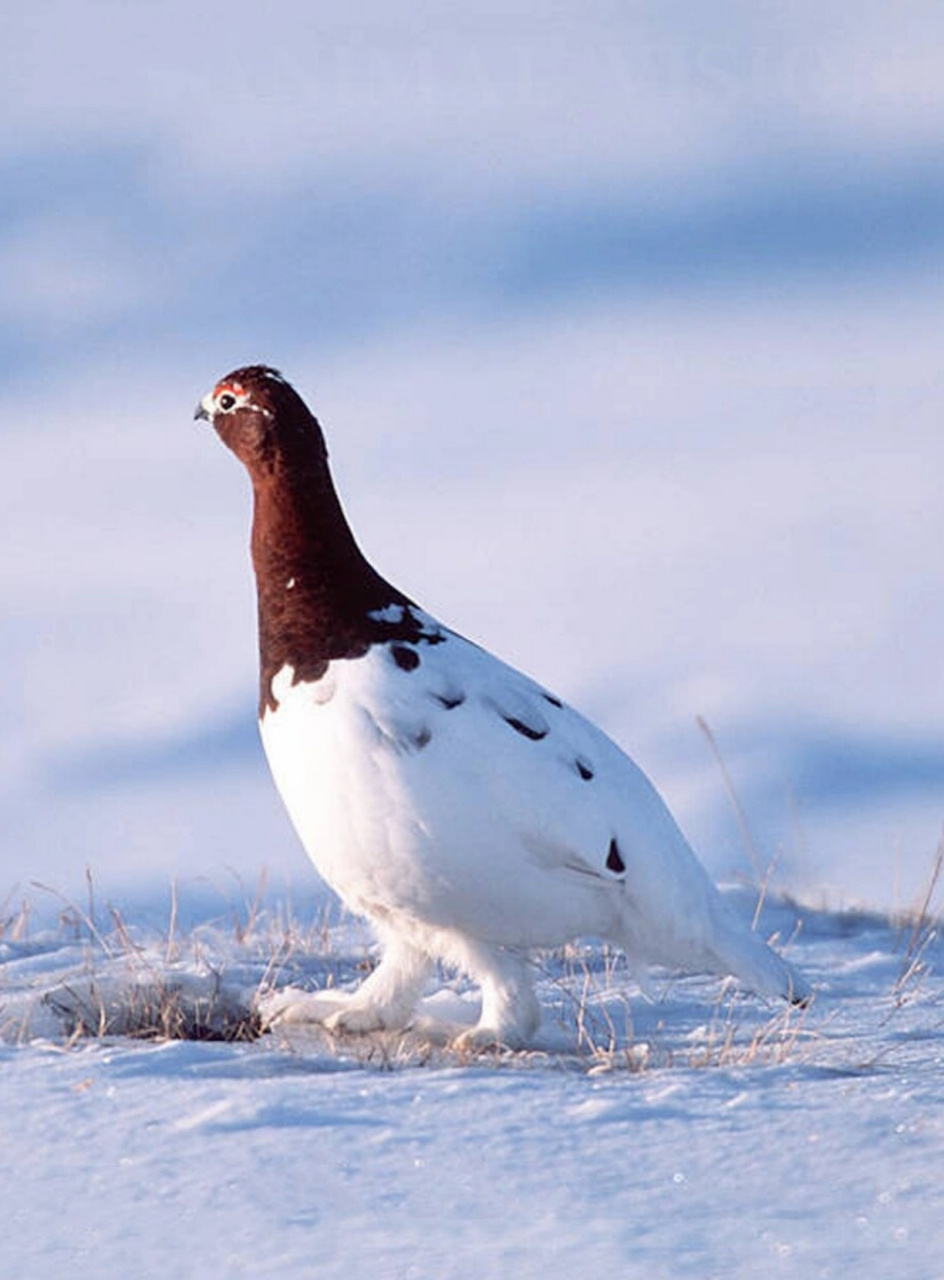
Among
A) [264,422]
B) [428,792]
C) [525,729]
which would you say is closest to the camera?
[428,792]

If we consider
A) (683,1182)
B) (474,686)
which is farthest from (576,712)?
(683,1182)

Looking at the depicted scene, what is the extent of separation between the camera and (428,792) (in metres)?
4.67

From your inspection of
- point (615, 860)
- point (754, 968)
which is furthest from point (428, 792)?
point (754, 968)

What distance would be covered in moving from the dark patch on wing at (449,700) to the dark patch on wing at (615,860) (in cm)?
50

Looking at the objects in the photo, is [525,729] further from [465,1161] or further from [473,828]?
[465,1161]

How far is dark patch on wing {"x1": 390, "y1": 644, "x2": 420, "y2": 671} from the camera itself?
4815 mm

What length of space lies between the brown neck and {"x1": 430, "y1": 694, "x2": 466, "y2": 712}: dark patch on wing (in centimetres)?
21

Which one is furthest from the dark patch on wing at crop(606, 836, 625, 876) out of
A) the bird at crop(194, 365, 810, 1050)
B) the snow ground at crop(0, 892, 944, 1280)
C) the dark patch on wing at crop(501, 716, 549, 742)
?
the snow ground at crop(0, 892, 944, 1280)

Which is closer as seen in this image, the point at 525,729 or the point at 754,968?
the point at 525,729

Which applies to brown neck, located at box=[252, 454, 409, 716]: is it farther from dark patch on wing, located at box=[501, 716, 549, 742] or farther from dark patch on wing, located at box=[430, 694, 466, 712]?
dark patch on wing, located at box=[501, 716, 549, 742]

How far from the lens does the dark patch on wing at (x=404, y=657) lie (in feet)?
15.8

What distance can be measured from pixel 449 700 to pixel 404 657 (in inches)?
5.7

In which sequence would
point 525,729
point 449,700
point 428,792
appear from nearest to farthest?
1. point 428,792
2. point 449,700
3. point 525,729

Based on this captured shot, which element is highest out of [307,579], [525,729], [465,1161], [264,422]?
A: [264,422]
